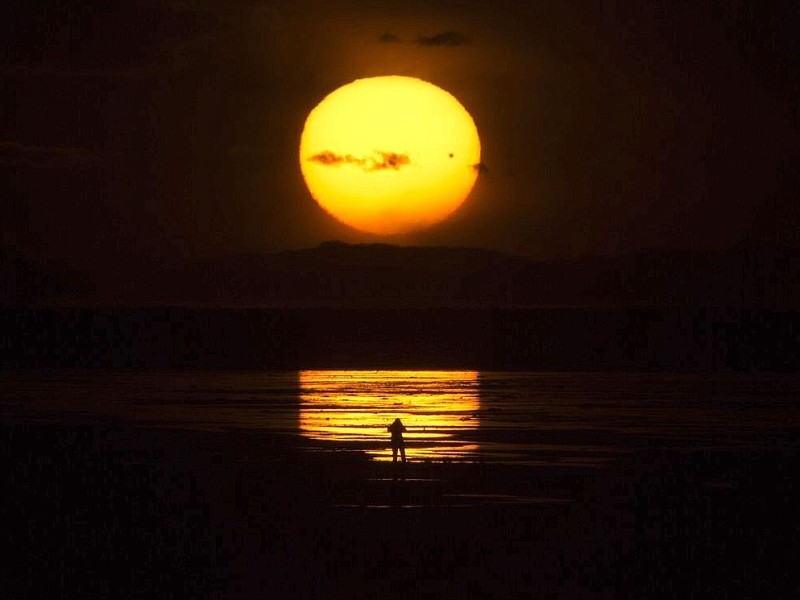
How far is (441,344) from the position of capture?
148 m

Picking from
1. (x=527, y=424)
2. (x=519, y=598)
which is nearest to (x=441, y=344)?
(x=527, y=424)

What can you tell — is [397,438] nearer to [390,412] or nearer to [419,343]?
[390,412]

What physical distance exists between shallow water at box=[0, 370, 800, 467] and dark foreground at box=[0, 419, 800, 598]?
3224mm

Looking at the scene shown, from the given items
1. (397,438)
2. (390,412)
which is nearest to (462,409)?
(390,412)

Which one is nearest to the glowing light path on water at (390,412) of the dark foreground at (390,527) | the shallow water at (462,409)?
the shallow water at (462,409)

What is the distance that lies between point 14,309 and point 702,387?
407 ft

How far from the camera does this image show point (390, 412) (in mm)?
49438

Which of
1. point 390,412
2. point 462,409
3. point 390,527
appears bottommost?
point 390,527

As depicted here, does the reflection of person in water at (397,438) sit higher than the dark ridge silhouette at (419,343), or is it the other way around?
the dark ridge silhouette at (419,343)

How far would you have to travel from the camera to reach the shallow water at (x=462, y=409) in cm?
3738

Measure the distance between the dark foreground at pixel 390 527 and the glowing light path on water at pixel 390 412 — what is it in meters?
2.85

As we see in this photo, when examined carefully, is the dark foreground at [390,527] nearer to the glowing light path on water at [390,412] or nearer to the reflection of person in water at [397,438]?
the reflection of person in water at [397,438]

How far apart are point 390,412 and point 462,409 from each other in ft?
8.81

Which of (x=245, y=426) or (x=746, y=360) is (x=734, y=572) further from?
(x=746, y=360)
